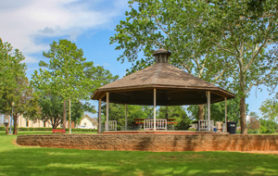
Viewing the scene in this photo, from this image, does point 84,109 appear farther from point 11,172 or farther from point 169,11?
point 11,172

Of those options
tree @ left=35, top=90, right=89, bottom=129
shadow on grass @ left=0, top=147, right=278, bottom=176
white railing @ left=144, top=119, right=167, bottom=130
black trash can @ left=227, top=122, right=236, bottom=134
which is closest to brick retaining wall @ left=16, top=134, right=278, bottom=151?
shadow on grass @ left=0, top=147, right=278, bottom=176

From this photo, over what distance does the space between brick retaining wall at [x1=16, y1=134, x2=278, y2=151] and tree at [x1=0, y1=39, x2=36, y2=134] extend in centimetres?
2363

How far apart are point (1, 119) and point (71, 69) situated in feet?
105

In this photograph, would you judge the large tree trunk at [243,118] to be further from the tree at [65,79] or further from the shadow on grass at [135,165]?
the tree at [65,79]

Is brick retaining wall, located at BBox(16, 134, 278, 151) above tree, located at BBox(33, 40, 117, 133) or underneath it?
underneath

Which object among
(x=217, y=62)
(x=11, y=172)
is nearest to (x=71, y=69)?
(x=217, y=62)

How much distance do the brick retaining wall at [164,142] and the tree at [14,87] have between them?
23.6m

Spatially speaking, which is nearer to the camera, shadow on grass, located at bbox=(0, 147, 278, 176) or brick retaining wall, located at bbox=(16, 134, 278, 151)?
shadow on grass, located at bbox=(0, 147, 278, 176)

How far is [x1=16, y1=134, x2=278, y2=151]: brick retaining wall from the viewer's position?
14.5 metres

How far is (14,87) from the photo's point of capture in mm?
38500

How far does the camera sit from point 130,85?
17016 millimetres

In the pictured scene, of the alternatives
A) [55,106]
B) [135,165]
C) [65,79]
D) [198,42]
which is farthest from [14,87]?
[135,165]

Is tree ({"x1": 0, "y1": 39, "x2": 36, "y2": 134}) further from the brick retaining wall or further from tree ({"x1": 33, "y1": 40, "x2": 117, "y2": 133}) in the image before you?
the brick retaining wall

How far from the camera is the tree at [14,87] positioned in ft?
122
